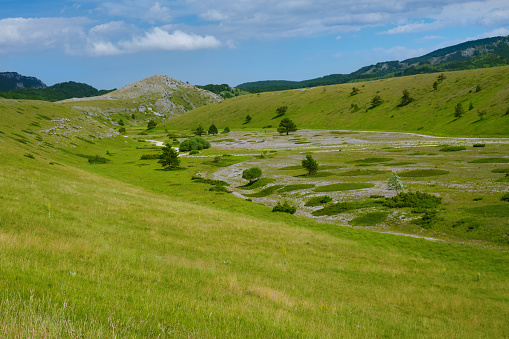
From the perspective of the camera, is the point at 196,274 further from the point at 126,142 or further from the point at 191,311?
the point at 126,142

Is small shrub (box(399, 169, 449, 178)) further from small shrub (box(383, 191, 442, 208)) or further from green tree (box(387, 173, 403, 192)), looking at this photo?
small shrub (box(383, 191, 442, 208))

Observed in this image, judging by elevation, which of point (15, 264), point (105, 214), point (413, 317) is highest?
point (15, 264)

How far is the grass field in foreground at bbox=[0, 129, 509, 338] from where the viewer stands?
340 inches

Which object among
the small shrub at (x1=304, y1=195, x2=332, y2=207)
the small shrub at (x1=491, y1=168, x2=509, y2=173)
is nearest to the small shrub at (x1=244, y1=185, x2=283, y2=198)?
the small shrub at (x1=304, y1=195, x2=332, y2=207)

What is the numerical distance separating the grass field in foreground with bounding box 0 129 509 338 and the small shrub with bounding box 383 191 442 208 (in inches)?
449

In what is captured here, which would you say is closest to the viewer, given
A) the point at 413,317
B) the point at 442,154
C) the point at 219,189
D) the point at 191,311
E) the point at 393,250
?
the point at 191,311

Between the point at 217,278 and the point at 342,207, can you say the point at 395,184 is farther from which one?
the point at 217,278

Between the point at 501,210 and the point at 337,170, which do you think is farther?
the point at 337,170

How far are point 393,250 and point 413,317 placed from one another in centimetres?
1629

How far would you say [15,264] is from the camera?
1129cm

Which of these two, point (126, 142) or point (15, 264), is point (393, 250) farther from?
point (126, 142)

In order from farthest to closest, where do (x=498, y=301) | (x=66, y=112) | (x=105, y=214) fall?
(x=66, y=112), (x=105, y=214), (x=498, y=301)

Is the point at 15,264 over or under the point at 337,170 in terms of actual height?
over

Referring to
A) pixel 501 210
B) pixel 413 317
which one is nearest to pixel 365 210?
pixel 501 210
